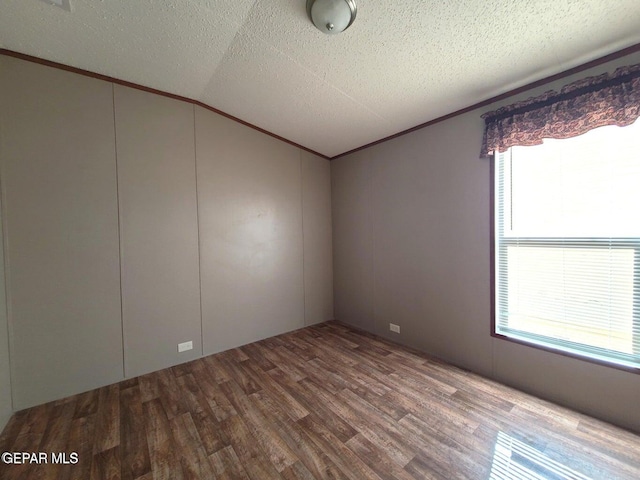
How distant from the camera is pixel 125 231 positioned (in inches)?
89.0

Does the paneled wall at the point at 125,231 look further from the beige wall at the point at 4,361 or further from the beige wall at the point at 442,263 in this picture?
the beige wall at the point at 442,263

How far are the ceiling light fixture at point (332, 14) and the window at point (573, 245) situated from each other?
1.69 meters

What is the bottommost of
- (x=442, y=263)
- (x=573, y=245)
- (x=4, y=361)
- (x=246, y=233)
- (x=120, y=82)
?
(x=4, y=361)

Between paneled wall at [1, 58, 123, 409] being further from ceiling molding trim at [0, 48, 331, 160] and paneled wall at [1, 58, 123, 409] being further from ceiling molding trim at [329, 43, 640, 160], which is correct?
ceiling molding trim at [329, 43, 640, 160]

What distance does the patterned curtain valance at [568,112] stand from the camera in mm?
1531

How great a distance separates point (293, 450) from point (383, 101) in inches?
113

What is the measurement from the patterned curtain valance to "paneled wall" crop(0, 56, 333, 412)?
94.4 inches

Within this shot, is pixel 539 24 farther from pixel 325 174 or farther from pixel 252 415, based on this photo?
pixel 252 415

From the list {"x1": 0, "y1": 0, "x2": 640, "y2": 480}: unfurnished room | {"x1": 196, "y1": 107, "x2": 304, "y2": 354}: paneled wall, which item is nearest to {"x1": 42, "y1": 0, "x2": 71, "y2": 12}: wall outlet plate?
{"x1": 0, "y1": 0, "x2": 640, "y2": 480}: unfurnished room

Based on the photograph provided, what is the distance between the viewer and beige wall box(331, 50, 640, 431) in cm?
179

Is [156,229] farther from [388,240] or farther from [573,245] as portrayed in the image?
[573,245]

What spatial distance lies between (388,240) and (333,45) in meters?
2.06

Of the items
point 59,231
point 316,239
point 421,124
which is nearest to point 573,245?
point 421,124

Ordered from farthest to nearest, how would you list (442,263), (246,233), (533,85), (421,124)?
(246,233) → (421,124) → (442,263) → (533,85)
